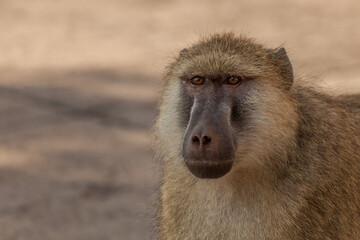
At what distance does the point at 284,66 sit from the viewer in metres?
4.36

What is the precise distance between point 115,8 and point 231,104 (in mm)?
6184

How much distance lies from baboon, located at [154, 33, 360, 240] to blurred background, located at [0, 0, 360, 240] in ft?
1.99

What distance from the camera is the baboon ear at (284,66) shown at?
4.32 meters

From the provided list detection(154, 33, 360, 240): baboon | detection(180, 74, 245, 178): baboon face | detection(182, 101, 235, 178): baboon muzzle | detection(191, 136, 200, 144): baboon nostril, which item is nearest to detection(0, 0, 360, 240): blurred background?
detection(154, 33, 360, 240): baboon

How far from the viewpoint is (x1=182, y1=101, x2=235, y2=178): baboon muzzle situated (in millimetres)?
3932

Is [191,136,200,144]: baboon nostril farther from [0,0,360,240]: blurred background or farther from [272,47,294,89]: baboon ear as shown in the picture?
[0,0,360,240]: blurred background

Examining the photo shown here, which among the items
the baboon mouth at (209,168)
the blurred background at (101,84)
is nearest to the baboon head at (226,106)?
the baboon mouth at (209,168)

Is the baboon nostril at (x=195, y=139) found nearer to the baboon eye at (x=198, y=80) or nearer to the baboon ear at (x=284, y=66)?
the baboon eye at (x=198, y=80)

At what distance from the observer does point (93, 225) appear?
6078 millimetres

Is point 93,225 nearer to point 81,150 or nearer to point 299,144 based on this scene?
point 81,150

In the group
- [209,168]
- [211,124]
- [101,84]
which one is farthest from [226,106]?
[101,84]

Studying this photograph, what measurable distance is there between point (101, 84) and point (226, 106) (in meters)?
4.20

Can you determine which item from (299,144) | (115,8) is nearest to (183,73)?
(299,144)

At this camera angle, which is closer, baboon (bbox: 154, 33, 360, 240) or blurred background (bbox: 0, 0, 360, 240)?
baboon (bbox: 154, 33, 360, 240)
